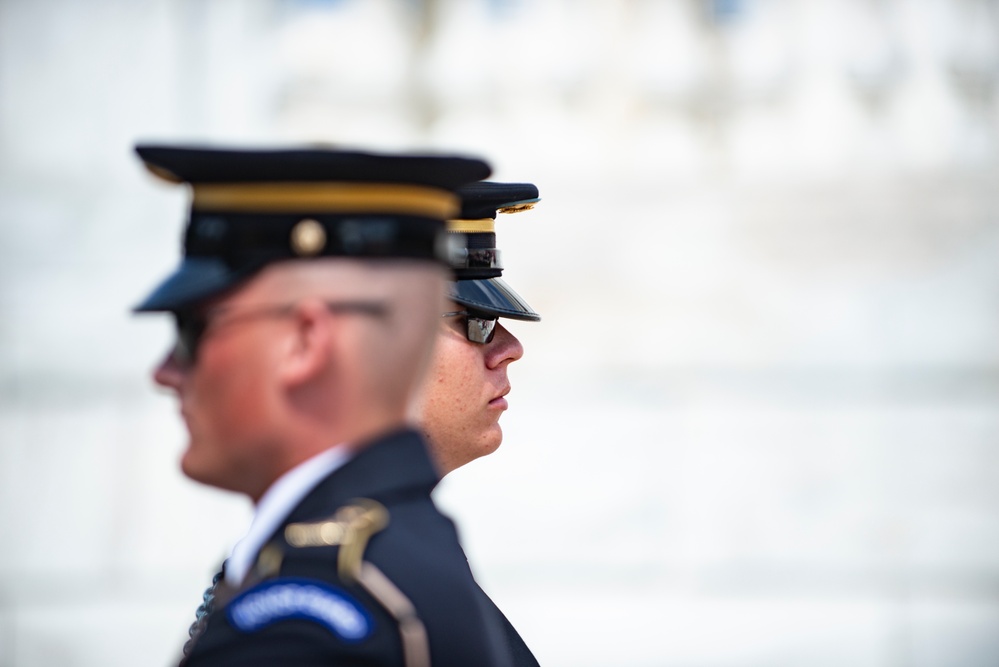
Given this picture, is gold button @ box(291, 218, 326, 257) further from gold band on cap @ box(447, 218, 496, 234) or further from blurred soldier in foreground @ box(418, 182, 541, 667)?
gold band on cap @ box(447, 218, 496, 234)

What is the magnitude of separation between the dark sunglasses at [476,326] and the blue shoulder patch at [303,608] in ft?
3.13

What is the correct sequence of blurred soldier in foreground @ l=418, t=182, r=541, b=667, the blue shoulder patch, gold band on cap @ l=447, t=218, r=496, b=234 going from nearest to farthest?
1. the blue shoulder patch
2. blurred soldier in foreground @ l=418, t=182, r=541, b=667
3. gold band on cap @ l=447, t=218, r=496, b=234

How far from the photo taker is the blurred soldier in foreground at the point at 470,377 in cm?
195

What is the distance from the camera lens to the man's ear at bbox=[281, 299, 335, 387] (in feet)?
3.48

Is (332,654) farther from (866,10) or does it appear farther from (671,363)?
(866,10)

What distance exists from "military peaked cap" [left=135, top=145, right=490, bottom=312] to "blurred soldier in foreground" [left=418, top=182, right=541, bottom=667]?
764 millimetres

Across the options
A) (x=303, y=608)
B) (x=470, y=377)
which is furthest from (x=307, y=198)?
(x=470, y=377)

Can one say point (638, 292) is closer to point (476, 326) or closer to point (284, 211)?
point (476, 326)

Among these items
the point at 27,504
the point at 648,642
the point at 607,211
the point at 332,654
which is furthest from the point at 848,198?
the point at 332,654

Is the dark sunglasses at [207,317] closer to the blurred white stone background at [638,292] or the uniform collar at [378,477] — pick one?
the uniform collar at [378,477]

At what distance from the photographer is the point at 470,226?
2129 mm

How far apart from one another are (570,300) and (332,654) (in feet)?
14.7

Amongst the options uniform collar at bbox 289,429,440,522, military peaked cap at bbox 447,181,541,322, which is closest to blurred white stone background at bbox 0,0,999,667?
military peaked cap at bbox 447,181,541,322

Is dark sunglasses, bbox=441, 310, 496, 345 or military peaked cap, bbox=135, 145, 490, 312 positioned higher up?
military peaked cap, bbox=135, 145, 490, 312
